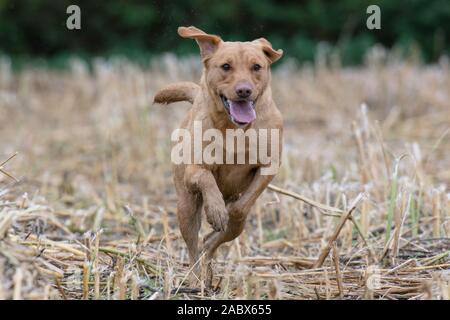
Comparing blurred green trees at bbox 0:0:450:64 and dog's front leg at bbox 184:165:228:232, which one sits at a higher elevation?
blurred green trees at bbox 0:0:450:64

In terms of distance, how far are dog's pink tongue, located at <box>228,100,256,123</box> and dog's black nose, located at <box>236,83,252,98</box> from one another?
4.4 inches

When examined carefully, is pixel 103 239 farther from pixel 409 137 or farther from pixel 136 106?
pixel 409 137

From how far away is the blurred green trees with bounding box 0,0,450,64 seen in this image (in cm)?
2400

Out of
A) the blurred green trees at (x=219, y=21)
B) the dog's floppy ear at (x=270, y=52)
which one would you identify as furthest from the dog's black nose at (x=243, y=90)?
the blurred green trees at (x=219, y=21)

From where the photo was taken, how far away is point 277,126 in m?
5.45

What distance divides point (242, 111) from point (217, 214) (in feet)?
2.05

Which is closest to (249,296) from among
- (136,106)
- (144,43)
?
(136,106)

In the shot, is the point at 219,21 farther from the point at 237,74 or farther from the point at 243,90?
the point at 243,90

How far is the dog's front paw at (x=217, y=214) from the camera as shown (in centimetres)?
520

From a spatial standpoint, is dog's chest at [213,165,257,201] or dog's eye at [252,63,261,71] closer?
dog's eye at [252,63,261,71]

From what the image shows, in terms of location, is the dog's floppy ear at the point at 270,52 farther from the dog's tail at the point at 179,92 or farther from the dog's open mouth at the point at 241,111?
the dog's tail at the point at 179,92

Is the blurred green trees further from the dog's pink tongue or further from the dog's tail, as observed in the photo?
the dog's pink tongue

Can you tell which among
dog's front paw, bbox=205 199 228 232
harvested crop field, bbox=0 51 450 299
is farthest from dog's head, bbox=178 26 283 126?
harvested crop field, bbox=0 51 450 299

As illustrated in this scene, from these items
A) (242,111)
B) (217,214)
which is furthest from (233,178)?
(242,111)
